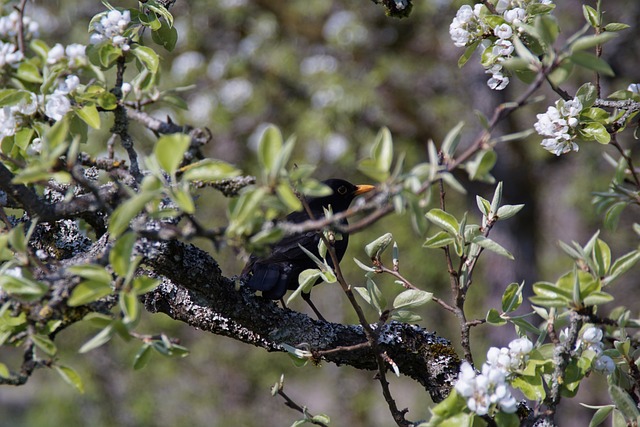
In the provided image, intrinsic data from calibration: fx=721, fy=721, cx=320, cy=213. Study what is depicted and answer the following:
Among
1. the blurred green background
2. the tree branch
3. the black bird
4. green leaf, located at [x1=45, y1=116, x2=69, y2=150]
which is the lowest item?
the blurred green background

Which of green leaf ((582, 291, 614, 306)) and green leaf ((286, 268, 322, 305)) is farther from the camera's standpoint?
green leaf ((286, 268, 322, 305))

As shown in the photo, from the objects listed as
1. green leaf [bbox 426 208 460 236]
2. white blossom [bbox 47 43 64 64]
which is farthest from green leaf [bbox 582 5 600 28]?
white blossom [bbox 47 43 64 64]

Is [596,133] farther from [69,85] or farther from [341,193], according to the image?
[341,193]

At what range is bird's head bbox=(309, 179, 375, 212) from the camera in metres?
4.62

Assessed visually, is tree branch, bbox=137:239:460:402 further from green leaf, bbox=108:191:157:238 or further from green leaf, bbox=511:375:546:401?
green leaf, bbox=108:191:157:238

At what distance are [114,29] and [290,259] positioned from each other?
66.2 inches

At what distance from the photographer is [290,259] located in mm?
3586

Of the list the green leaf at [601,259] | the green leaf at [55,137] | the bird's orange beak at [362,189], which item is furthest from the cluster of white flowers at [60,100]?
the bird's orange beak at [362,189]

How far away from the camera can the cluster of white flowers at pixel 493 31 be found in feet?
7.71

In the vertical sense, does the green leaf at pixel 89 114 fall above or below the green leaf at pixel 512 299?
above

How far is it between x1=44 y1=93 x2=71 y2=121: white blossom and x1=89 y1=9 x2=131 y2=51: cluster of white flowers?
250 mm

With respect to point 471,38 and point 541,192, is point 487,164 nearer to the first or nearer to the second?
Answer: point 471,38

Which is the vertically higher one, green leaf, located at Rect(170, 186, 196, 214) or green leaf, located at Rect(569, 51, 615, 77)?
green leaf, located at Rect(569, 51, 615, 77)

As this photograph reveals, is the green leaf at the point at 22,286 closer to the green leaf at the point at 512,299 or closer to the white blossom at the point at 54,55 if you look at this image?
the white blossom at the point at 54,55
